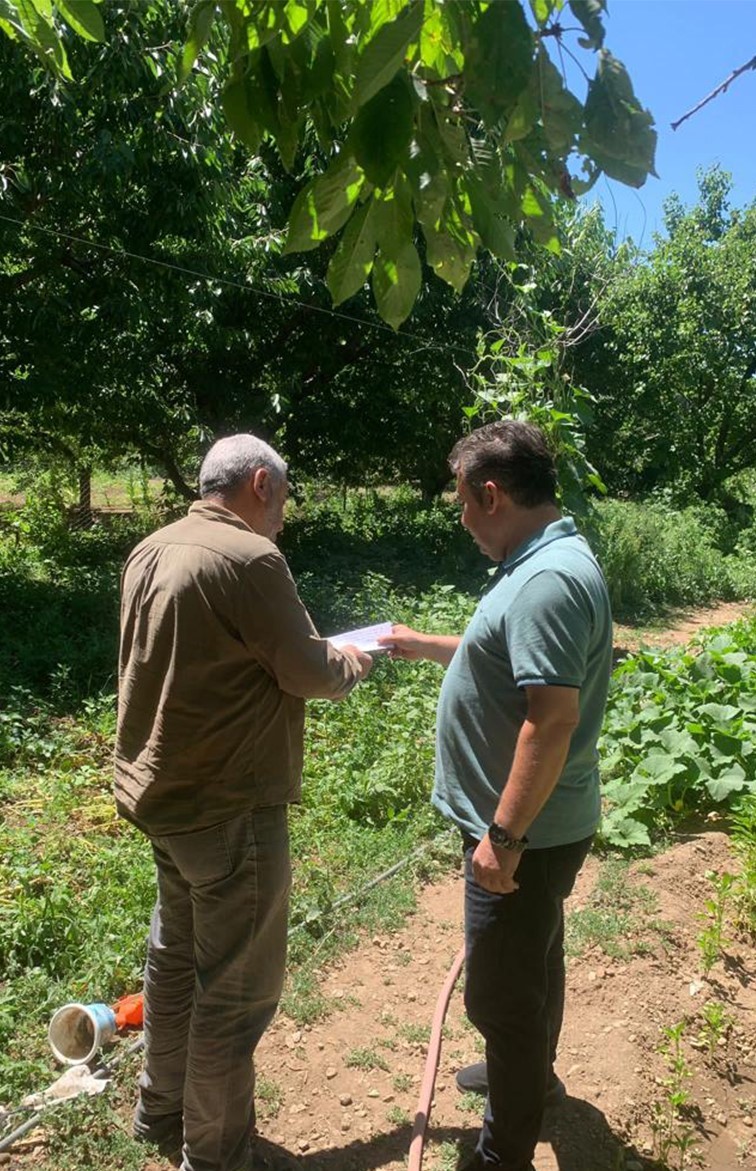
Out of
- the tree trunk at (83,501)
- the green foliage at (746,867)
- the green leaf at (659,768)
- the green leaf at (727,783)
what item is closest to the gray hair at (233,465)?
the green foliage at (746,867)

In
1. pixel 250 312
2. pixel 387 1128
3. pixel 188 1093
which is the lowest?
pixel 387 1128

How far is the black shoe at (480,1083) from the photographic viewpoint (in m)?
2.83

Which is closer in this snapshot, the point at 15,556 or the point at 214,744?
the point at 214,744

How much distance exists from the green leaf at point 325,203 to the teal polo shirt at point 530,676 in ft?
3.12

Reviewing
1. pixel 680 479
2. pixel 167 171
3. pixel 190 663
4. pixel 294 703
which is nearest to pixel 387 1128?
pixel 294 703

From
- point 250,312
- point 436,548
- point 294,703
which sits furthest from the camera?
point 436,548

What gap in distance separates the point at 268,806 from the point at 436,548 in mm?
11224

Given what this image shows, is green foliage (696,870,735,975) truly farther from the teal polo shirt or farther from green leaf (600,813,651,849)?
the teal polo shirt

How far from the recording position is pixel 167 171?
693 centimetres

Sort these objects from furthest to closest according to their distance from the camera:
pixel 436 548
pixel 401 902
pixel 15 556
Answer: pixel 436 548 < pixel 15 556 < pixel 401 902

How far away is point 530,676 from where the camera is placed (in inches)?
79.8

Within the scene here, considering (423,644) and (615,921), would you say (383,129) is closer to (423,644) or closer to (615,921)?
(423,644)

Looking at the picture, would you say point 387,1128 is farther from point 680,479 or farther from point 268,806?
point 680,479

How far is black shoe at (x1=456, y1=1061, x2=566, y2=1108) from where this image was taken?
9.29 feet
